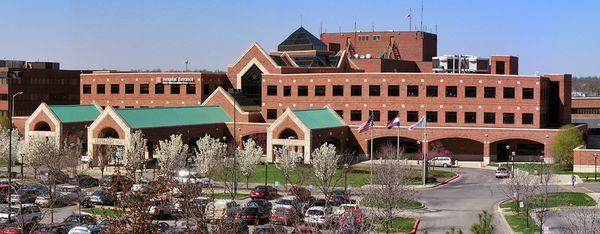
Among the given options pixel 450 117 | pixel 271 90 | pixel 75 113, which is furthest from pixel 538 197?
pixel 75 113

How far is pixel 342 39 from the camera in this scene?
14188 centimetres

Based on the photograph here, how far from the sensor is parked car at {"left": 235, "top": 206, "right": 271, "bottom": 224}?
153ft

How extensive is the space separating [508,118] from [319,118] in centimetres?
2032

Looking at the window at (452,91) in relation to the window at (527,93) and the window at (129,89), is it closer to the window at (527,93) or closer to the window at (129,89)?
the window at (527,93)

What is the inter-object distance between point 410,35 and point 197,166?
7652cm

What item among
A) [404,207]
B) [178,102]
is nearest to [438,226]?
[404,207]

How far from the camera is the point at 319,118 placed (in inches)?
3597

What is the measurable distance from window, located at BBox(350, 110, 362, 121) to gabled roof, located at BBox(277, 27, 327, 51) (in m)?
19.5

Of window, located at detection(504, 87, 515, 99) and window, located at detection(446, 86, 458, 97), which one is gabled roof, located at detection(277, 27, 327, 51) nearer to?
window, located at detection(446, 86, 458, 97)

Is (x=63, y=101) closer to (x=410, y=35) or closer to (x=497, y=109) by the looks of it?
(x=410, y=35)

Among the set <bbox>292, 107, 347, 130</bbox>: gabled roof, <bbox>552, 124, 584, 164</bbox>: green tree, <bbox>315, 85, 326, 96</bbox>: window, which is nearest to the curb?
<bbox>552, 124, 584, 164</bbox>: green tree

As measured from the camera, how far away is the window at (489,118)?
91.8 metres

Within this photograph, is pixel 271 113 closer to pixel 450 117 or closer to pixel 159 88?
pixel 159 88

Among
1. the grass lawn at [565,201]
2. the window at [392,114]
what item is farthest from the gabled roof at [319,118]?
the grass lawn at [565,201]
